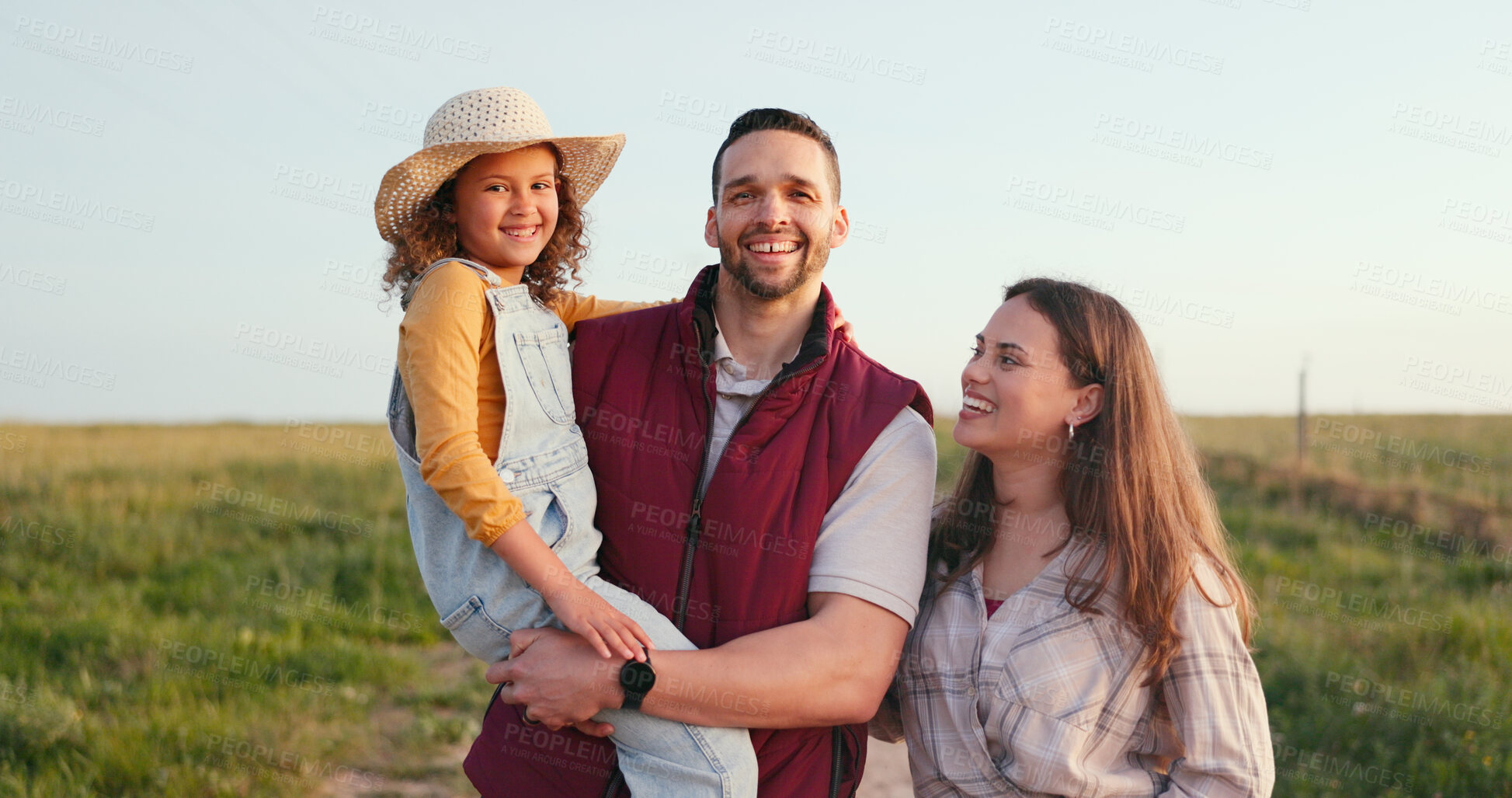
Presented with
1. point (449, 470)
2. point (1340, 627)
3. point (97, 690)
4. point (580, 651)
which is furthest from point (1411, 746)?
point (97, 690)

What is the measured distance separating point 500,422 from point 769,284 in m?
0.92

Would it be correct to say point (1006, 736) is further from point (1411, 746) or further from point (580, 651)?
point (1411, 746)

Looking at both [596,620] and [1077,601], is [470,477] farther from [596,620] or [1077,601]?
[1077,601]

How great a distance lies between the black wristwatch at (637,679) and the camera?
Answer: 2.49 m

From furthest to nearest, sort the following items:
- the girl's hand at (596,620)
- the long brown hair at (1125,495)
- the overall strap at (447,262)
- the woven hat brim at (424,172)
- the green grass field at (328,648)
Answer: the green grass field at (328,648)
the woven hat brim at (424,172)
the overall strap at (447,262)
the long brown hair at (1125,495)
the girl's hand at (596,620)

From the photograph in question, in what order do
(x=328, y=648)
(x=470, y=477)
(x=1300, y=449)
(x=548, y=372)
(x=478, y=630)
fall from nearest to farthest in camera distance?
(x=470, y=477) → (x=478, y=630) → (x=548, y=372) → (x=328, y=648) → (x=1300, y=449)

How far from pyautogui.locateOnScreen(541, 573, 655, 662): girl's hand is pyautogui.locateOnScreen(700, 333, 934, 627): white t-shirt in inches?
17.8

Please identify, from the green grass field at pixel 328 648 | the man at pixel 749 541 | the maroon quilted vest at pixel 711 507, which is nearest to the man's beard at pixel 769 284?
the man at pixel 749 541

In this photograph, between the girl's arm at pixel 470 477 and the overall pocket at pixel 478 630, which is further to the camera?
the overall pocket at pixel 478 630

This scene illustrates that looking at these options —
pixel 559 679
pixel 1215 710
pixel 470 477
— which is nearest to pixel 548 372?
pixel 470 477

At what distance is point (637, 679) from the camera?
2.49 m

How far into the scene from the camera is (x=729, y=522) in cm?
271

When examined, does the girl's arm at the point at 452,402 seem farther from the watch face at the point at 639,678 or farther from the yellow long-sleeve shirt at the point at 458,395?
the watch face at the point at 639,678

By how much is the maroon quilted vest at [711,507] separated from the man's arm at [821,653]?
8 centimetres
